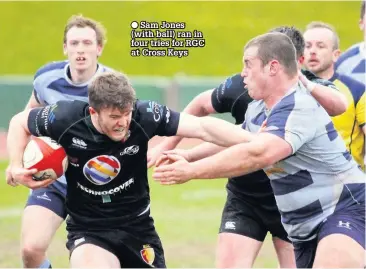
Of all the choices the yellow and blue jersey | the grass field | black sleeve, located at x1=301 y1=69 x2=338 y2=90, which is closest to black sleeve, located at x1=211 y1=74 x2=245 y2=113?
black sleeve, located at x1=301 y1=69 x2=338 y2=90

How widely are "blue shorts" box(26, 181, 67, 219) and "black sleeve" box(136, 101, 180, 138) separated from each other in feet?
5.58

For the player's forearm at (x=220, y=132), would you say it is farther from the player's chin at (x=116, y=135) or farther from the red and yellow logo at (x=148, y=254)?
the red and yellow logo at (x=148, y=254)

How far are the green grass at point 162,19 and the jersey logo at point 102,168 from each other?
80.9 ft

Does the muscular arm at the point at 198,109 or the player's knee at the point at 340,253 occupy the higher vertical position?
the muscular arm at the point at 198,109

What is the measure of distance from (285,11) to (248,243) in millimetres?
29569

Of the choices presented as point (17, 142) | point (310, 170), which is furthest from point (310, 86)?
point (17, 142)

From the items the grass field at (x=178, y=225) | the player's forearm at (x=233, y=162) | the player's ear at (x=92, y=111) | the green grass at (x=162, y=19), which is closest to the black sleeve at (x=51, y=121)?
the player's ear at (x=92, y=111)

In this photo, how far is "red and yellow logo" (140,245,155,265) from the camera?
6.39 meters

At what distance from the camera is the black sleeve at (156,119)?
20.1 feet

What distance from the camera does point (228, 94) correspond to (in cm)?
704

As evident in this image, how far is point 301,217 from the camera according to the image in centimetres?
576

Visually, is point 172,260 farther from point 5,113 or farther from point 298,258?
point 5,113

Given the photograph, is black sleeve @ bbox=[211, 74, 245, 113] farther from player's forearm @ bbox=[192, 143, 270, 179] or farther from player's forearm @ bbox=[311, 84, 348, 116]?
player's forearm @ bbox=[192, 143, 270, 179]

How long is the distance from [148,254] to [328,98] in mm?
1780
